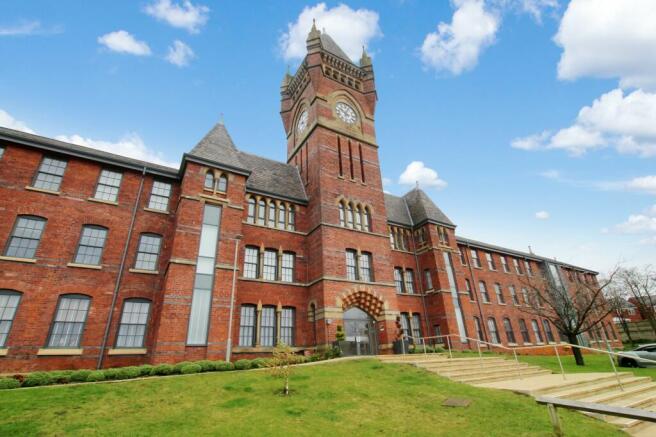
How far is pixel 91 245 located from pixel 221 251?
644 cm

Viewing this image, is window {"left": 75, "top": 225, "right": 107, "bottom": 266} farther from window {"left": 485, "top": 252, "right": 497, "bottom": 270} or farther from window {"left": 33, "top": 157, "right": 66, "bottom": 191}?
window {"left": 485, "top": 252, "right": 497, "bottom": 270}

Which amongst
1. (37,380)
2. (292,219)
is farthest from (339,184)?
(37,380)

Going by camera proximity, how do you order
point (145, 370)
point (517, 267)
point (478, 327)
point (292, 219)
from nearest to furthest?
1. point (145, 370)
2. point (292, 219)
3. point (478, 327)
4. point (517, 267)

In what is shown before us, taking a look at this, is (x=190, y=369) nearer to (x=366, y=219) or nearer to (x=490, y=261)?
(x=366, y=219)

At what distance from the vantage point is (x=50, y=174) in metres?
16.5

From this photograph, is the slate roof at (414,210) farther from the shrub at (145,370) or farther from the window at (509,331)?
the shrub at (145,370)

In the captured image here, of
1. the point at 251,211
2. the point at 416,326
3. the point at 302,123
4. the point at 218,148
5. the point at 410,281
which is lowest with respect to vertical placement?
the point at 416,326

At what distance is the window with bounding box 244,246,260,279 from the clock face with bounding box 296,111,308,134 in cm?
1274

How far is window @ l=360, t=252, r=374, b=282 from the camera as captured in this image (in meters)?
21.9

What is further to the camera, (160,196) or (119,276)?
(160,196)

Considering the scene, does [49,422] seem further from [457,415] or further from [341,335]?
[341,335]

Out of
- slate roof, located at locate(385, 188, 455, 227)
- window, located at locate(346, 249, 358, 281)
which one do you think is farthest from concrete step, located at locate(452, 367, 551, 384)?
slate roof, located at locate(385, 188, 455, 227)

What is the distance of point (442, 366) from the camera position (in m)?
13.7

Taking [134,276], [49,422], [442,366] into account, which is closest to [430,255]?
[442,366]
